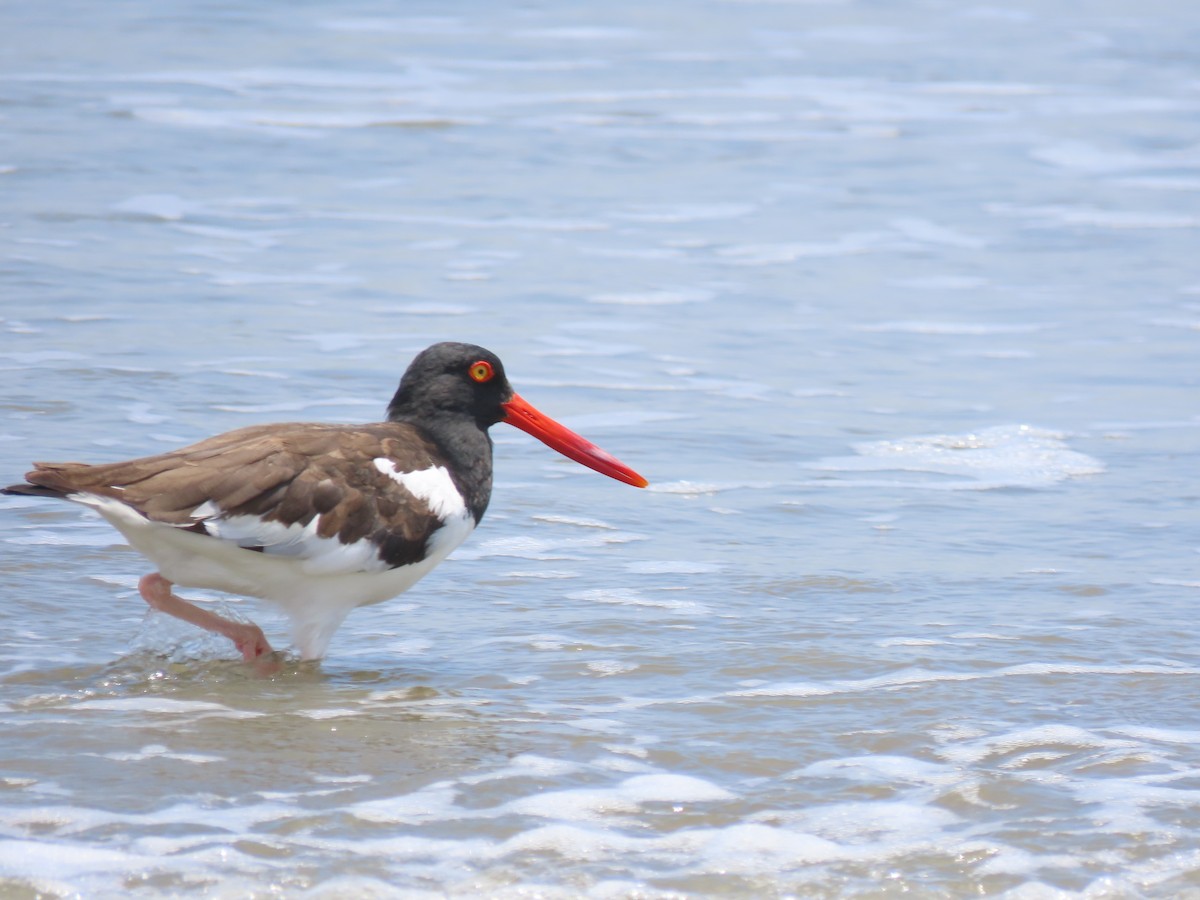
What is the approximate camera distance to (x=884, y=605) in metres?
5.95

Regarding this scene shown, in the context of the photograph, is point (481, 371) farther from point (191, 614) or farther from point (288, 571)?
point (191, 614)

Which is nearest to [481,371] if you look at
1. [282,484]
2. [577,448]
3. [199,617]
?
[577,448]

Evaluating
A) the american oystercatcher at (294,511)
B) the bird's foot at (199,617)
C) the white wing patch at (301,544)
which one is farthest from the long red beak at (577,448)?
the bird's foot at (199,617)

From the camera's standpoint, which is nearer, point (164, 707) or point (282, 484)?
point (164, 707)

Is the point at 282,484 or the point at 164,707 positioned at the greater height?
the point at 282,484

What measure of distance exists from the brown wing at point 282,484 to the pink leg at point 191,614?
1.28 ft

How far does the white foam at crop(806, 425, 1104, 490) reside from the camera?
7523 mm

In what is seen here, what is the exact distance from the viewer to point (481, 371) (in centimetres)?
579

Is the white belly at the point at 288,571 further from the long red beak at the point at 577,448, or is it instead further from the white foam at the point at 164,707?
the long red beak at the point at 577,448

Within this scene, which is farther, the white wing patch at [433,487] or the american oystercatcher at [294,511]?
the white wing patch at [433,487]

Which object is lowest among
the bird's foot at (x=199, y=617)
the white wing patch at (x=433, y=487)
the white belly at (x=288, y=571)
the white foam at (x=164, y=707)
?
the white foam at (x=164, y=707)

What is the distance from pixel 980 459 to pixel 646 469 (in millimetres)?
1508

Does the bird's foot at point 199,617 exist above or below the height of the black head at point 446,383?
below

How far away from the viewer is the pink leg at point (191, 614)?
5180 mm
